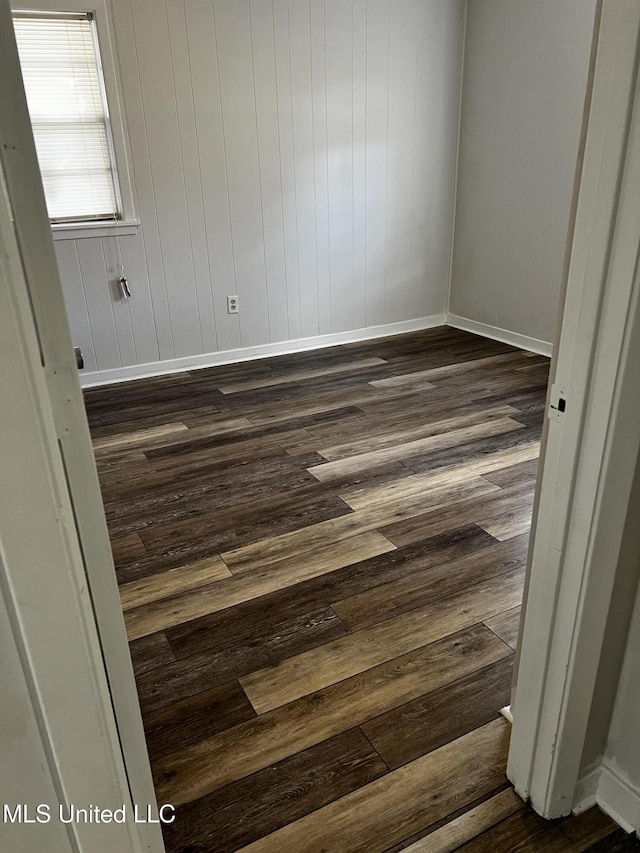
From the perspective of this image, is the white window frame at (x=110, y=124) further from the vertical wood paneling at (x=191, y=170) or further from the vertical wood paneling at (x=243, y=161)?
the vertical wood paneling at (x=243, y=161)

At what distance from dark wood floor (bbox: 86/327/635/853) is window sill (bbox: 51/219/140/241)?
1.01 meters

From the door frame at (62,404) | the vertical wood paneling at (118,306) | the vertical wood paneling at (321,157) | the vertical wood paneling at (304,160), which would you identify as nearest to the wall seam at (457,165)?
the vertical wood paneling at (321,157)

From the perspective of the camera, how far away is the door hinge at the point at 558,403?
110 cm

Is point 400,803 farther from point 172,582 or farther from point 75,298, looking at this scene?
point 75,298

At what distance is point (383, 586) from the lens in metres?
2.06

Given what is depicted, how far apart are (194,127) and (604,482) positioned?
3.52 metres

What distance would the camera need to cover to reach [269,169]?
405 cm

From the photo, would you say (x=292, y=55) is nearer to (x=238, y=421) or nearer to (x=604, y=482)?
(x=238, y=421)

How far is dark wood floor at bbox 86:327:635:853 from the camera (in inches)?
53.7

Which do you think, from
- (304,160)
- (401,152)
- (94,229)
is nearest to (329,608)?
(94,229)

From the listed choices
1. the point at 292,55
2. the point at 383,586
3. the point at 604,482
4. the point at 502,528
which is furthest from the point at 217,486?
the point at 292,55

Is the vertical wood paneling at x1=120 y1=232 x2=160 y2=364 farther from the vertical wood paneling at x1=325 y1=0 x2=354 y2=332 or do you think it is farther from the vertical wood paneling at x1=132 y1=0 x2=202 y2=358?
the vertical wood paneling at x1=325 y1=0 x2=354 y2=332

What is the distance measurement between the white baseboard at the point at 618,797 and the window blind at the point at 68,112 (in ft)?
11.7

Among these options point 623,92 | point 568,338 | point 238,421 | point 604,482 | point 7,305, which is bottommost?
point 238,421
